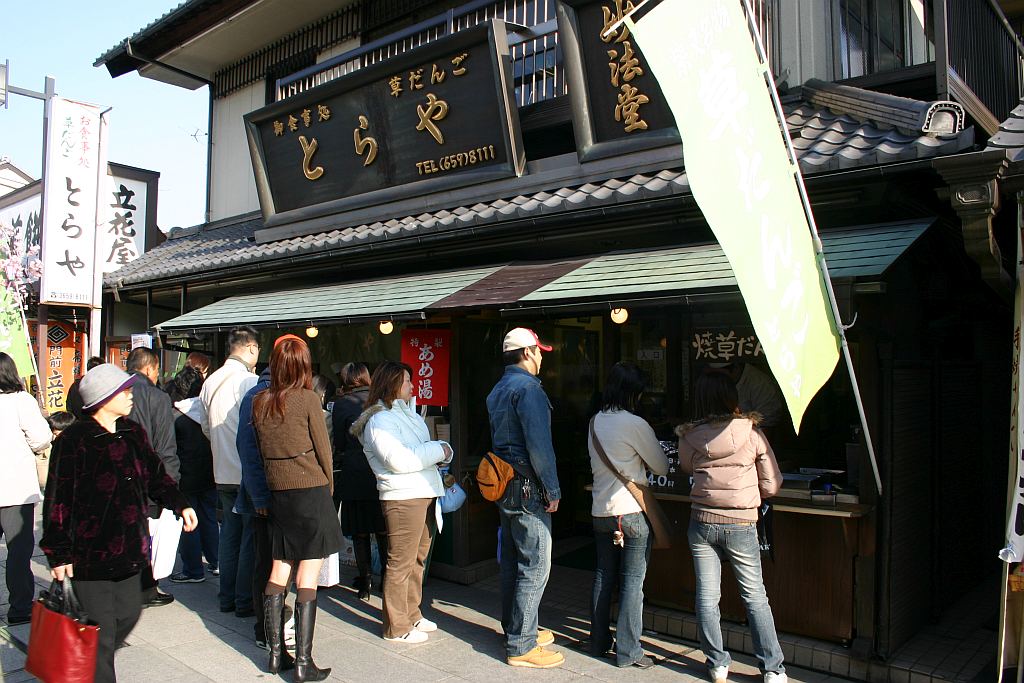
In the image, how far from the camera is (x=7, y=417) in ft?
19.0

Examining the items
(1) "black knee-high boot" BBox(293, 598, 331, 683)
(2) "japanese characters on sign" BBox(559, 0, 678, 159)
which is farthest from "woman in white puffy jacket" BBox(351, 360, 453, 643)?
(2) "japanese characters on sign" BBox(559, 0, 678, 159)

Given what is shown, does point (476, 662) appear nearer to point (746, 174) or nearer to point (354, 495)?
point (354, 495)

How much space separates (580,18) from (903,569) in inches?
201

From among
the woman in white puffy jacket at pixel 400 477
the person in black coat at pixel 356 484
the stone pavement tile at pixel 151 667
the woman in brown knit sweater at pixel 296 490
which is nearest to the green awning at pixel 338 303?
the person in black coat at pixel 356 484

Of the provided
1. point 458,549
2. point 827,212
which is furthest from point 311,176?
point 827,212

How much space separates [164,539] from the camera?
5266 mm

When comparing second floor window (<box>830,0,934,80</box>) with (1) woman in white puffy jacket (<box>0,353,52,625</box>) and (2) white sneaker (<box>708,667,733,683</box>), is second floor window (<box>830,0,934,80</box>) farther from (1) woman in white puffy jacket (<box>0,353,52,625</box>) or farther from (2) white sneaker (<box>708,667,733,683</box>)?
(1) woman in white puffy jacket (<box>0,353,52,625</box>)

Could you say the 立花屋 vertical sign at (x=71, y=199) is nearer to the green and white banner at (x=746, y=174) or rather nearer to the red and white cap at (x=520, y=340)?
the red and white cap at (x=520, y=340)

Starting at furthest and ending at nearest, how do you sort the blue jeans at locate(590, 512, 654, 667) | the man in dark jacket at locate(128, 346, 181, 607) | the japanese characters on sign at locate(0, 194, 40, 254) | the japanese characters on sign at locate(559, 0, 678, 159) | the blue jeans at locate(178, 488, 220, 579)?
the japanese characters on sign at locate(0, 194, 40, 254) → the blue jeans at locate(178, 488, 220, 579) → the japanese characters on sign at locate(559, 0, 678, 159) → the man in dark jacket at locate(128, 346, 181, 607) → the blue jeans at locate(590, 512, 654, 667)

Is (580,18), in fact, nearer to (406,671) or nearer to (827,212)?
(827,212)

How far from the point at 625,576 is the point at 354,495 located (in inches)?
94.8

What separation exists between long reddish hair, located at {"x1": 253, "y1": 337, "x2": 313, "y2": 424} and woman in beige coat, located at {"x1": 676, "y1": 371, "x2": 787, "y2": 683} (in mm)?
2582

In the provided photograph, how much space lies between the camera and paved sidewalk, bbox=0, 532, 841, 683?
493 centimetres

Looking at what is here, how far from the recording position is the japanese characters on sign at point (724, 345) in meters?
6.19
